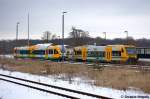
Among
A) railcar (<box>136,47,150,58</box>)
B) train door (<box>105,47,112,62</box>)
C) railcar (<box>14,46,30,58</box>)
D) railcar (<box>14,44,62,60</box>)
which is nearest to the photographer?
train door (<box>105,47,112,62</box>)

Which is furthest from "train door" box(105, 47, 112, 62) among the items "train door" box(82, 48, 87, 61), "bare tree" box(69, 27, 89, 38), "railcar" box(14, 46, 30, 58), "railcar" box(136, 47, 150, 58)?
"bare tree" box(69, 27, 89, 38)

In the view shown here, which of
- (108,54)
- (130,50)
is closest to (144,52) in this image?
(130,50)

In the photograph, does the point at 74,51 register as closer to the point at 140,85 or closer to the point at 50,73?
the point at 50,73

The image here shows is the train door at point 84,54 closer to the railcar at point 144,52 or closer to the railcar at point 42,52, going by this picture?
the railcar at point 42,52

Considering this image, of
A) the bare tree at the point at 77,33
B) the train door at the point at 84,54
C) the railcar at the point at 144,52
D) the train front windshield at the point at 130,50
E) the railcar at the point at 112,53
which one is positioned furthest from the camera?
the bare tree at the point at 77,33

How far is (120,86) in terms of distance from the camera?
730 inches

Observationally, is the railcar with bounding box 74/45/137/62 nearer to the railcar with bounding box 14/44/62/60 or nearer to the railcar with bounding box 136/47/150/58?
the railcar with bounding box 136/47/150/58

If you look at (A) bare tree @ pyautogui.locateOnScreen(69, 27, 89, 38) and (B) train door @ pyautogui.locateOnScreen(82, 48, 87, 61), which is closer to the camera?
(B) train door @ pyautogui.locateOnScreen(82, 48, 87, 61)

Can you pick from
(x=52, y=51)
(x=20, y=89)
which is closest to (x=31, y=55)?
(x=52, y=51)

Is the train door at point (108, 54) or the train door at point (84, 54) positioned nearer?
the train door at point (108, 54)

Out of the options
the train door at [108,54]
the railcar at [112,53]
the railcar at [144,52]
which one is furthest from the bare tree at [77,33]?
the train door at [108,54]

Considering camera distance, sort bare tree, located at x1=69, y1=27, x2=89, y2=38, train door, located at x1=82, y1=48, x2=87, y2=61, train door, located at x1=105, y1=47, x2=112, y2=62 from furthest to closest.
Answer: bare tree, located at x1=69, y1=27, x2=89, y2=38 < train door, located at x1=82, y1=48, x2=87, y2=61 < train door, located at x1=105, y1=47, x2=112, y2=62

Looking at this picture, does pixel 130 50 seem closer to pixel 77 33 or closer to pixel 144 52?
pixel 144 52

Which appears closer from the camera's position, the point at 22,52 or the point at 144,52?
the point at 144,52
